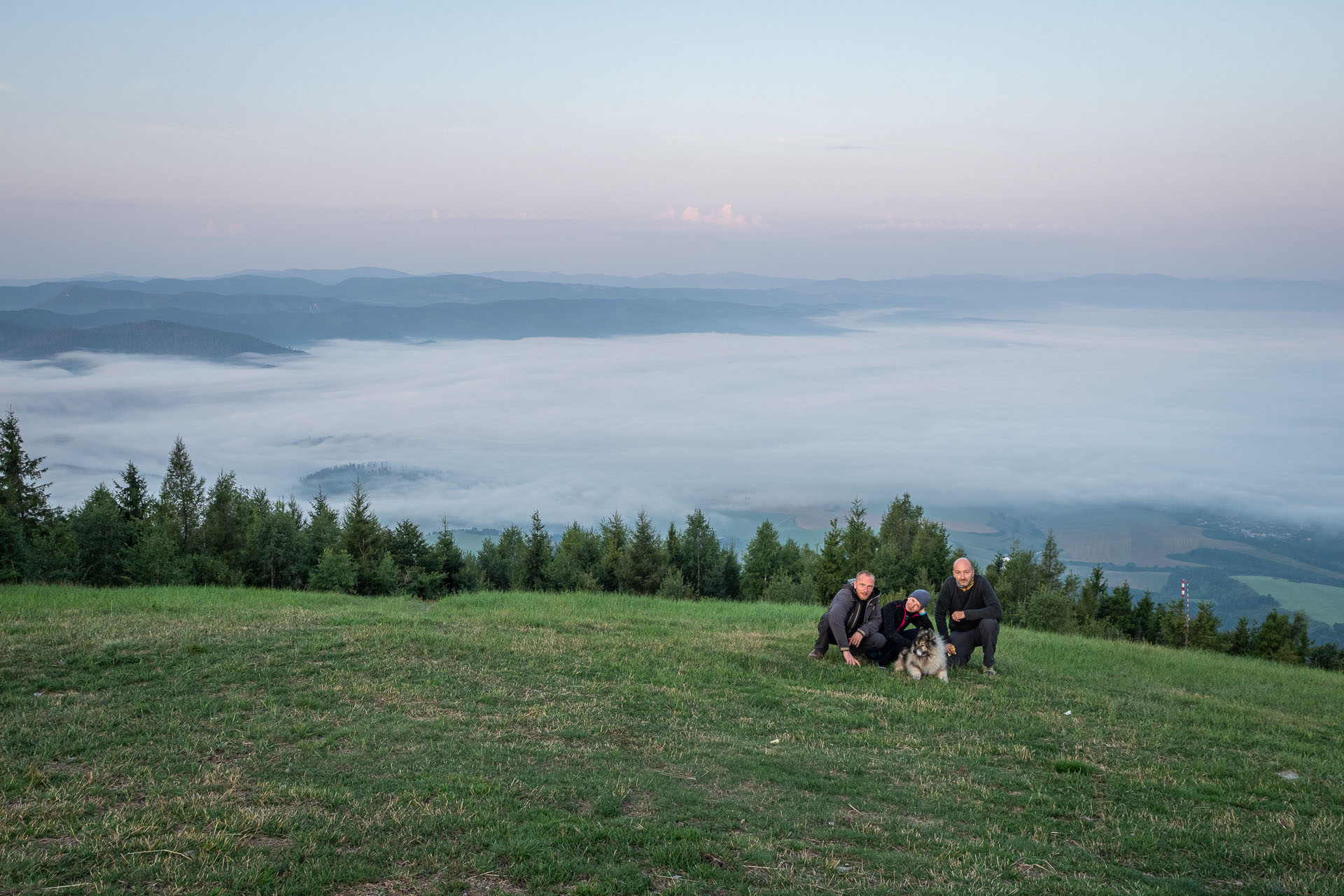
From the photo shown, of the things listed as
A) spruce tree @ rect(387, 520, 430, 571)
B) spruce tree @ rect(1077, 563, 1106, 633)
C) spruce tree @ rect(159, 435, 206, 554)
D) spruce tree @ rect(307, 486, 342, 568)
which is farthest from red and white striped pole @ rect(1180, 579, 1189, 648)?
spruce tree @ rect(159, 435, 206, 554)

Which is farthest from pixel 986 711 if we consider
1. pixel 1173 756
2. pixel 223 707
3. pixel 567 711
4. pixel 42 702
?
pixel 42 702

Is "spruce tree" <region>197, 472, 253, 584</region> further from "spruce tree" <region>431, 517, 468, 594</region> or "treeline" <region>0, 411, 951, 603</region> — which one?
"spruce tree" <region>431, 517, 468, 594</region>

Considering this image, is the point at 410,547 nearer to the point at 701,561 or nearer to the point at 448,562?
the point at 448,562

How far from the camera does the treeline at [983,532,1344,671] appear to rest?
7038cm

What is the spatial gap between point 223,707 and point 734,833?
7347 mm

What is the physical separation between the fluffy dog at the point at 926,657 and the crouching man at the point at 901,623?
0.28 meters

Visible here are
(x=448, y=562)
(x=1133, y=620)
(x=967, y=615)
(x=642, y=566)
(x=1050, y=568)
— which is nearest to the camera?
(x=967, y=615)

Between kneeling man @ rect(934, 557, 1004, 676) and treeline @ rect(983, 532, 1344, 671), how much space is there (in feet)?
170

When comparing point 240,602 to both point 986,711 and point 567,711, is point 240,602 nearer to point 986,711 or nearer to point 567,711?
point 567,711

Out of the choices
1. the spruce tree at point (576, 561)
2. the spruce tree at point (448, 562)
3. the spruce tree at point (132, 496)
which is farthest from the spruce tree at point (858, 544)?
the spruce tree at point (132, 496)

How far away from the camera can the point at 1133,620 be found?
8350cm

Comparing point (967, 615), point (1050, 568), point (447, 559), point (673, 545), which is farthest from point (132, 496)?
point (1050, 568)

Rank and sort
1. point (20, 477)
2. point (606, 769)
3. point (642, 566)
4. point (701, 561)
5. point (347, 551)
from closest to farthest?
point (606, 769) < point (347, 551) < point (20, 477) < point (642, 566) < point (701, 561)

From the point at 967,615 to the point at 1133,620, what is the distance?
79.4 meters
